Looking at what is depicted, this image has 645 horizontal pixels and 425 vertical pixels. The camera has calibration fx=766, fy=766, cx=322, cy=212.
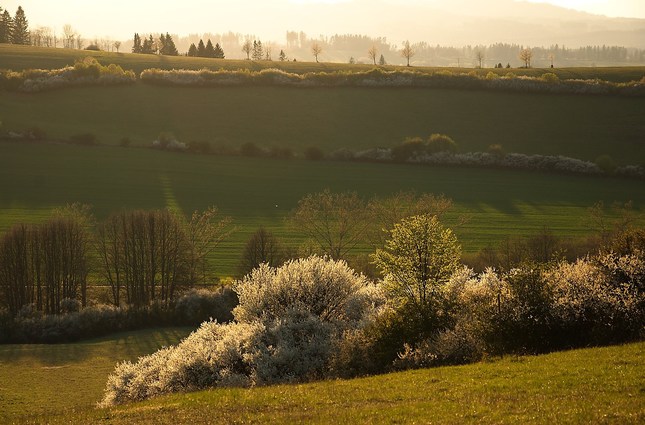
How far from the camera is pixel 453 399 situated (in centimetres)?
2250

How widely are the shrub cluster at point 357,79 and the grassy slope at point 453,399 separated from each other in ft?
376

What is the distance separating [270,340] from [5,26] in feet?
598

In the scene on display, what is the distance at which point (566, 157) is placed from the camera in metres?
107

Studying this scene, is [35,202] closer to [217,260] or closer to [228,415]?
[217,260]

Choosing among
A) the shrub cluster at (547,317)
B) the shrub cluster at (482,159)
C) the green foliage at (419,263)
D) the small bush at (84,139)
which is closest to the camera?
the shrub cluster at (547,317)

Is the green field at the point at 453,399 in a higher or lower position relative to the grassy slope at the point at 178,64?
lower

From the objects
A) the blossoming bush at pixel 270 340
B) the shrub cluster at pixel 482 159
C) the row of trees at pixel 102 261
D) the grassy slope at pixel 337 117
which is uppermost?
the grassy slope at pixel 337 117

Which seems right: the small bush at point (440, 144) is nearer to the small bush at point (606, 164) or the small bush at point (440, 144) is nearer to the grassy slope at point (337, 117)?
the grassy slope at point (337, 117)

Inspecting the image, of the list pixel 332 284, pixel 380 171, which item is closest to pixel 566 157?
pixel 380 171

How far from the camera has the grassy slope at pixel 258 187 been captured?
85.0m

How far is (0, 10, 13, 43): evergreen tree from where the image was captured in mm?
191625

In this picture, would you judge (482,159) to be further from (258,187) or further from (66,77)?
(66,77)

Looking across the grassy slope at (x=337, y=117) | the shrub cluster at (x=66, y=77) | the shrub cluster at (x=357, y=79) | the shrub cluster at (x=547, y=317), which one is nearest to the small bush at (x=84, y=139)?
the grassy slope at (x=337, y=117)

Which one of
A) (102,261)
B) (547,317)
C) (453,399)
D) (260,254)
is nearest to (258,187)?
(260,254)
